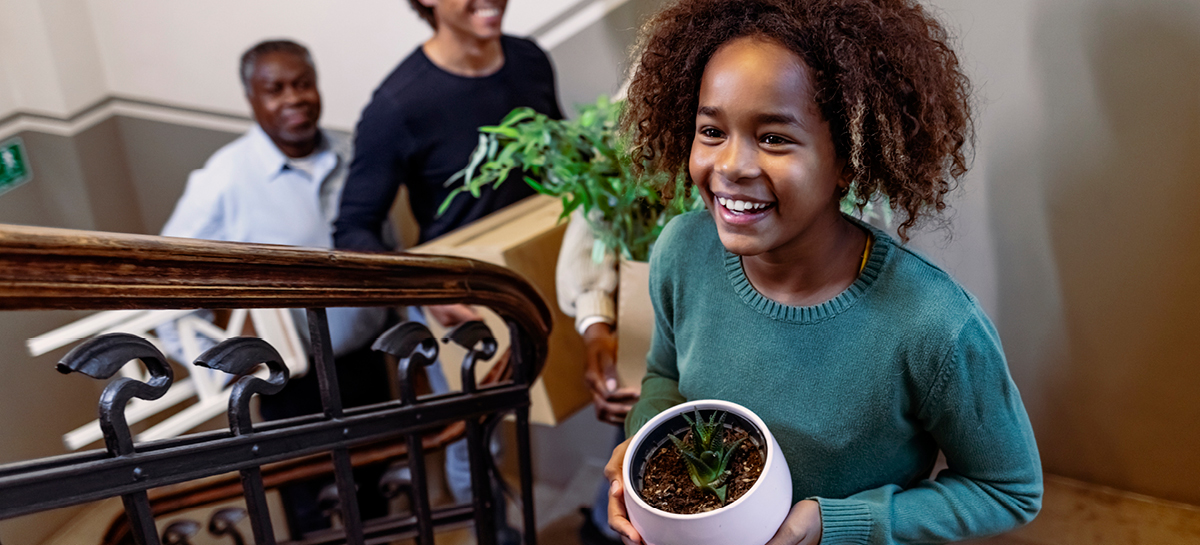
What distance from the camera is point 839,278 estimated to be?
1.04 meters

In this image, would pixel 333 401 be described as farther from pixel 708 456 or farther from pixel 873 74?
pixel 873 74

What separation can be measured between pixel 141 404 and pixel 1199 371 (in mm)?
2918

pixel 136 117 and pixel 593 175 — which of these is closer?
pixel 593 175

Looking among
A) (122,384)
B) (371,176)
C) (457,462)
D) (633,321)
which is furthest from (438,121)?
(122,384)

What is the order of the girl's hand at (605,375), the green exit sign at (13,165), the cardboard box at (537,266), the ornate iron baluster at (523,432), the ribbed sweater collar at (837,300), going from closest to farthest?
the ribbed sweater collar at (837,300), the ornate iron baluster at (523,432), the girl's hand at (605,375), the cardboard box at (537,266), the green exit sign at (13,165)

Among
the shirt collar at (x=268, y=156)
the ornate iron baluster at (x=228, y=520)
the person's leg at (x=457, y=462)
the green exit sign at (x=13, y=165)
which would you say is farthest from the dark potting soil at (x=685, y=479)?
the green exit sign at (x=13, y=165)

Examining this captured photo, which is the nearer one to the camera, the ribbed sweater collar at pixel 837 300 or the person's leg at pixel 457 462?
the ribbed sweater collar at pixel 837 300

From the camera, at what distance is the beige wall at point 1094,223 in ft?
5.08

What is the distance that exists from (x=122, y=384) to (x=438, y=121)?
1421 mm

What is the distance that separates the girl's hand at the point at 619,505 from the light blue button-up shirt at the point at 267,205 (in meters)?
1.54

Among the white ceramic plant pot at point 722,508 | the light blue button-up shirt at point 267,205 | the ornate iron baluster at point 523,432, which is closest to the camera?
the white ceramic plant pot at point 722,508

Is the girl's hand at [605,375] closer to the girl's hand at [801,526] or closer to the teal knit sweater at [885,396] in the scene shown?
the teal knit sweater at [885,396]

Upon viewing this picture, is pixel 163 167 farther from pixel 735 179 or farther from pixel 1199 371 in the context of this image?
pixel 1199 371

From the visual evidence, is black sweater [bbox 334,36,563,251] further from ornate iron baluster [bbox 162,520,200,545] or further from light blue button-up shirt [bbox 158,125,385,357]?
ornate iron baluster [bbox 162,520,200,545]
